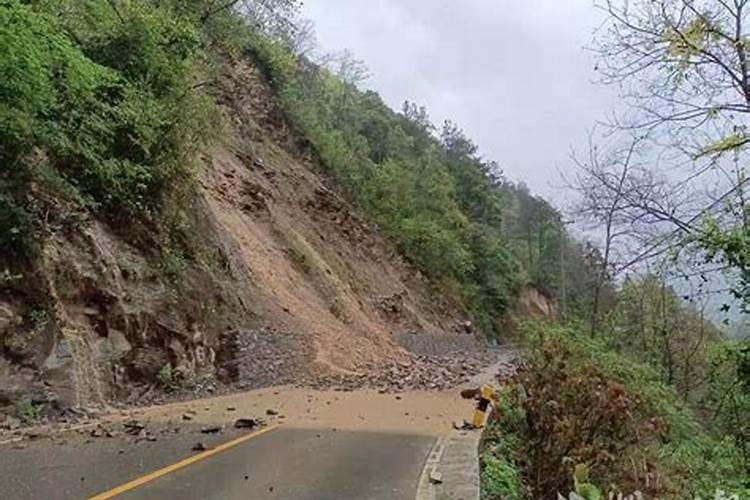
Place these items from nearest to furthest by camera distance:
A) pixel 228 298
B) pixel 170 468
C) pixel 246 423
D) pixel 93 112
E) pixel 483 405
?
pixel 170 468 < pixel 483 405 < pixel 246 423 < pixel 93 112 < pixel 228 298

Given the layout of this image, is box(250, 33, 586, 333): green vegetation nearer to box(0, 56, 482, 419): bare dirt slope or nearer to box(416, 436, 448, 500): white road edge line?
box(0, 56, 482, 419): bare dirt slope

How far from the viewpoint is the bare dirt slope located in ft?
33.1

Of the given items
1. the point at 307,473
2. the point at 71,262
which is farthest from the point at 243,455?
the point at 71,262

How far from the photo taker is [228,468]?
6973mm

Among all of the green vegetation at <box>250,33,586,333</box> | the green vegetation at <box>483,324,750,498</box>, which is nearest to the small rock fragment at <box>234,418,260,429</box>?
the green vegetation at <box>483,324,750,498</box>

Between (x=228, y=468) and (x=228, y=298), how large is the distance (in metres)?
9.51

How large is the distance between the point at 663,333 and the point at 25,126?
19.8 metres

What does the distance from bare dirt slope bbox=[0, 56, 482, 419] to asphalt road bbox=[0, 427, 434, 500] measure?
2.34 metres

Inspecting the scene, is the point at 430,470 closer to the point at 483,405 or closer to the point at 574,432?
the point at 574,432

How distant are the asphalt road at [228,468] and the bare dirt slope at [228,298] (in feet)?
7.67

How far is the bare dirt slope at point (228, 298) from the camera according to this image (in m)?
10.1

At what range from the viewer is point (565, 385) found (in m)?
8.35

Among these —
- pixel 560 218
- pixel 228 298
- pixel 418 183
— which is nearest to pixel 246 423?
pixel 228 298

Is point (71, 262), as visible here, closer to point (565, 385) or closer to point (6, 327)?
point (6, 327)
